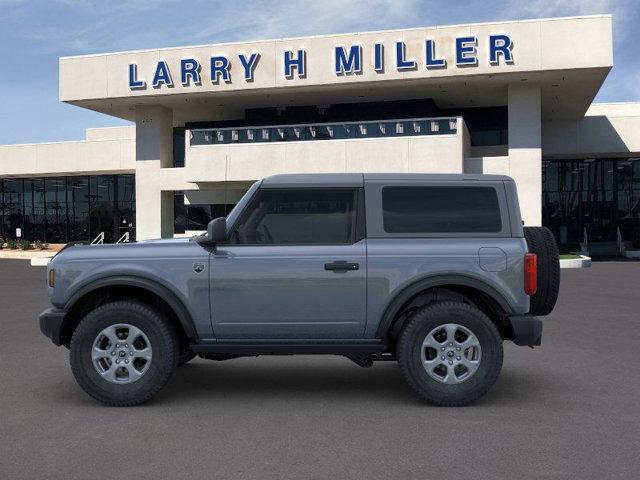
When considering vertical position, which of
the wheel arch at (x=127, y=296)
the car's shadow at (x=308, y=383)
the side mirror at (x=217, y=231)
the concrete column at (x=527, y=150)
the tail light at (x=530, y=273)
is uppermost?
the concrete column at (x=527, y=150)

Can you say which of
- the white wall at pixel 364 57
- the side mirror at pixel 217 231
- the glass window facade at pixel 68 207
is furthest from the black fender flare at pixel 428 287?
the glass window facade at pixel 68 207

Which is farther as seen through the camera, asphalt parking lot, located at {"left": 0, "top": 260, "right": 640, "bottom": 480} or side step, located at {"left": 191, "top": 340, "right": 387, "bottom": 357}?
side step, located at {"left": 191, "top": 340, "right": 387, "bottom": 357}

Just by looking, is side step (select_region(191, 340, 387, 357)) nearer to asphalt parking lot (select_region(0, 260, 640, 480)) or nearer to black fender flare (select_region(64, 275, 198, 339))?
black fender flare (select_region(64, 275, 198, 339))

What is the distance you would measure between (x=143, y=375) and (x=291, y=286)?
57.7 inches

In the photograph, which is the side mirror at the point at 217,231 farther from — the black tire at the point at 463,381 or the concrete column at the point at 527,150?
the concrete column at the point at 527,150

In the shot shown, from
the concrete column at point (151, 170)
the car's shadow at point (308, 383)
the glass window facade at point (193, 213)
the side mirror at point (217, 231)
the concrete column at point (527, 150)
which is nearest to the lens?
the side mirror at point (217, 231)

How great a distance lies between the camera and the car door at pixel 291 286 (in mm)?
5848

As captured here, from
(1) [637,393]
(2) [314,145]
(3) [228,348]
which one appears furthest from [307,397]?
(2) [314,145]

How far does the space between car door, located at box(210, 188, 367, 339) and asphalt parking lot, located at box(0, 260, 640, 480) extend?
68cm

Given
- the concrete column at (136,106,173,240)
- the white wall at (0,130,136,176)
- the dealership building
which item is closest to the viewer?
the dealership building

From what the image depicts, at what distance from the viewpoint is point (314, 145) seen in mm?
29406

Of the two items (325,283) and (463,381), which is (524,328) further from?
(325,283)

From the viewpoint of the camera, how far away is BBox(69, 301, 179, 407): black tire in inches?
230

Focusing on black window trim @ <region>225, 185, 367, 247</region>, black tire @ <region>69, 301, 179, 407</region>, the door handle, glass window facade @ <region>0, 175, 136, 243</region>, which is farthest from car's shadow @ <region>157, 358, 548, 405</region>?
glass window facade @ <region>0, 175, 136, 243</region>
